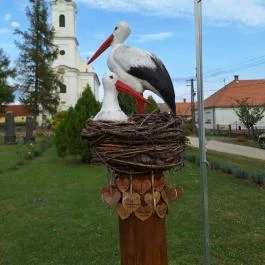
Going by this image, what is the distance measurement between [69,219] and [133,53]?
4765 millimetres

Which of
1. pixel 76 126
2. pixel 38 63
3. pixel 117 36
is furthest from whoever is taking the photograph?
pixel 38 63

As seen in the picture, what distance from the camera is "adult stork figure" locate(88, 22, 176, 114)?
321 centimetres

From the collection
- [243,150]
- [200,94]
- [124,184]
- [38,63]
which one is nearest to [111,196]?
[124,184]

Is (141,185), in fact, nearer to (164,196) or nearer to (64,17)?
(164,196)

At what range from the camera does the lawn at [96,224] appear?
5.70 m

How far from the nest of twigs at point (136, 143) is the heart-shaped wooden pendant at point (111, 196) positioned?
0.44 feet

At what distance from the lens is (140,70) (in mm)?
3197

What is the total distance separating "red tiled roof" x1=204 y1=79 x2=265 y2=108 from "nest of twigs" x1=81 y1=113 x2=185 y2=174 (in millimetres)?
47423

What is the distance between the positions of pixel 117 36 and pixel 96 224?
430 cm

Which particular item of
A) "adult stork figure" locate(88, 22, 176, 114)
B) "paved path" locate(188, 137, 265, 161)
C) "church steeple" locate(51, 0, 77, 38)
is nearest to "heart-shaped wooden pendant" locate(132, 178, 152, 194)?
"adult stork figure" locate(88, 22, 176, 114)

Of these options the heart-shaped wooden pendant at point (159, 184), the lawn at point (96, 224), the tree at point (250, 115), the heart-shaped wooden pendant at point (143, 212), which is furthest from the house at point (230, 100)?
the heart-shaped wooden pendant at point (143, 212)

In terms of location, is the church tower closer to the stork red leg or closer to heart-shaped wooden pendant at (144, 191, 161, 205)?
the stork red leg

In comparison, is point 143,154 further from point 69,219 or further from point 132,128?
point 69,219

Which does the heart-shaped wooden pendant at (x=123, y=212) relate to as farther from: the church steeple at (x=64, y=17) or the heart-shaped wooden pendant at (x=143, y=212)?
the church steeple at (x=64, y=17)
